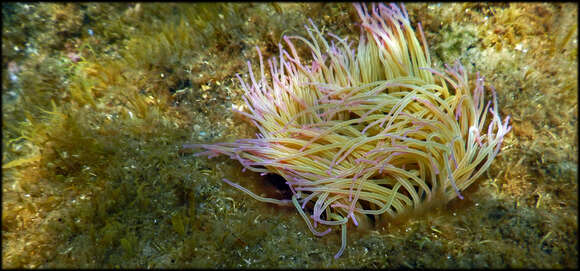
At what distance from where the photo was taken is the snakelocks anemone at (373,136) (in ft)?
7.18

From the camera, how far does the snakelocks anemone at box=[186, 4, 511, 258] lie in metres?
2.19

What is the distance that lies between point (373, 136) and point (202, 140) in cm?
138

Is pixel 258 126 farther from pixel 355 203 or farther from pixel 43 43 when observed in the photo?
pixel 43 43

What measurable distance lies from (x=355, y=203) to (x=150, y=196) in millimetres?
1485

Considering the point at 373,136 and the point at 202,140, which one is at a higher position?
the point at 373,136

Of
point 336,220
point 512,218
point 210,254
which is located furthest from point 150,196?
point 512,218

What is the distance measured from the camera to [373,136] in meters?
2.28

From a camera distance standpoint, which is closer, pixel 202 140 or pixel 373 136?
pixel 373 136

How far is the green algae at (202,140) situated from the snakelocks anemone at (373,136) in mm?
150

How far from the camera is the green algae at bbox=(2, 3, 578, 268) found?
2.02 meters

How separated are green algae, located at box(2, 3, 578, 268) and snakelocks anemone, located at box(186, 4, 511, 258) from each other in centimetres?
15

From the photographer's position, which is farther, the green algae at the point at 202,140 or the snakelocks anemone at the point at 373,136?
the snakelocks anemone at the point at 373,136

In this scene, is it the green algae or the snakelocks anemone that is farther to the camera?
the snakelocks anemone

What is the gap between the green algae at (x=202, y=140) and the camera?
6.61 feet
